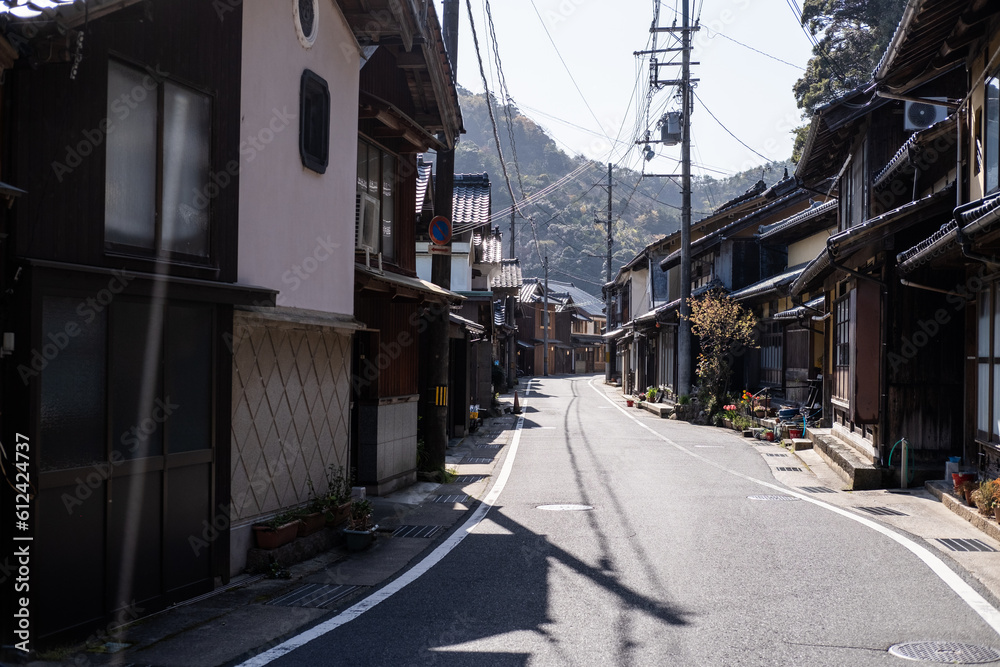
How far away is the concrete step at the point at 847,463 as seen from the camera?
48.5ft

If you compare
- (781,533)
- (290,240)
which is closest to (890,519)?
(781,533)

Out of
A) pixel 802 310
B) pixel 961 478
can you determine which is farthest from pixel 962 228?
pixel 802 310

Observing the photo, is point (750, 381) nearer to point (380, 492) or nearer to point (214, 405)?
point (380, 492)

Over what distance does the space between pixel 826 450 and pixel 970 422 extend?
488 cm

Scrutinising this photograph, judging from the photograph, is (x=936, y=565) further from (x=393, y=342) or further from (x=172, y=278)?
(x=393, y=342)

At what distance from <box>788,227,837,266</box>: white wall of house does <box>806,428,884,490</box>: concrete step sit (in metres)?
9.80

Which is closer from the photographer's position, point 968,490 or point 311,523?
point 311,523

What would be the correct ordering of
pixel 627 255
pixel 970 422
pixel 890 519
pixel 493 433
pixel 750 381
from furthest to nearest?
pixel 627 255 → pixel 750 381 → pixel 493 433 → pixel 970 422 → pixel 890 519

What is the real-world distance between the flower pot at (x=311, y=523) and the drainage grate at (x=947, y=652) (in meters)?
6.27

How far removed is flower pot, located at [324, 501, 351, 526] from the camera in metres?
10.3

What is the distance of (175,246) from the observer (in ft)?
26.4

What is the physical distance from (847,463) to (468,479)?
7317mm

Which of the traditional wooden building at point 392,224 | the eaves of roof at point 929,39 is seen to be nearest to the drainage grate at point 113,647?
the traditional wooden building at point 392,224

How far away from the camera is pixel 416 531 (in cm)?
1160
